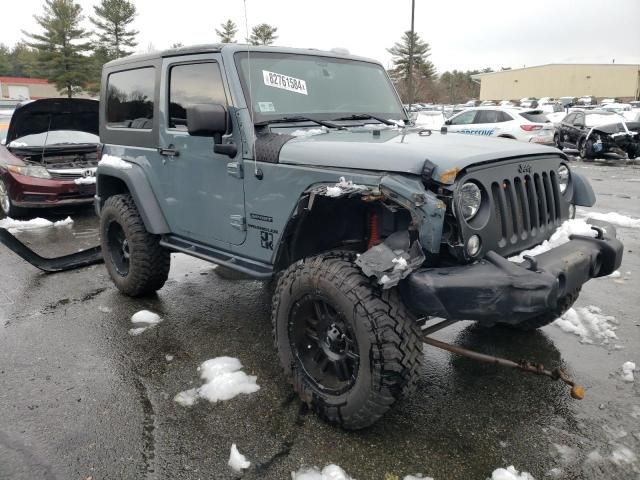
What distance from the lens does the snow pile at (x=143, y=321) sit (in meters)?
4.14

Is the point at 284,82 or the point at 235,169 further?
the point at 284,82

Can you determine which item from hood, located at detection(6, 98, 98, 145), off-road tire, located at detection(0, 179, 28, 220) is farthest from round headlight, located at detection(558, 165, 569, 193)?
off-road tire, located at detection(0, 179, 28, 220)

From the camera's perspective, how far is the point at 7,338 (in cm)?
401

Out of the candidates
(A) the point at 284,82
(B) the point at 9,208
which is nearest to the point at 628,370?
(A) the point at 284,82

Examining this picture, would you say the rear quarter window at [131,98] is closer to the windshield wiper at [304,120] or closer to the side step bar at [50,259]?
the windshield wiper at [304,120]

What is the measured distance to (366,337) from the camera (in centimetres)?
252

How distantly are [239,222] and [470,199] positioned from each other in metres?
1.56

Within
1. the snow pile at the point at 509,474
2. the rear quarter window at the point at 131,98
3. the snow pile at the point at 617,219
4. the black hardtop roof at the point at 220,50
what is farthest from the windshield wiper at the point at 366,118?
the snow pile at the point at 617,219

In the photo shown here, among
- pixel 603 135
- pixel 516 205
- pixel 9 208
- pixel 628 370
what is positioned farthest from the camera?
pixel 603 135

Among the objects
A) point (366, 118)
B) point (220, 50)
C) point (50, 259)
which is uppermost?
point (220, 50)

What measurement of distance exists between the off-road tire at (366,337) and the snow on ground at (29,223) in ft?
20.9

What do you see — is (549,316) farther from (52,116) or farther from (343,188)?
(52,116)

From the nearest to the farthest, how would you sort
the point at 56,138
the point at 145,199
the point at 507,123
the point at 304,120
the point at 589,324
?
the point at 304,120
the point at 589,324
the point at 145,199
the point at 56,138
the point at 507,123

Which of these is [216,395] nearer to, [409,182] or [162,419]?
[162,419]
